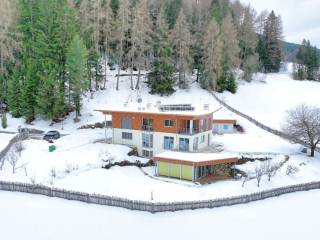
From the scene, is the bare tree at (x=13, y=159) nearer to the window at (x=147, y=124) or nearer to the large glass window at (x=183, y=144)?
the window at (x=147, y=124)

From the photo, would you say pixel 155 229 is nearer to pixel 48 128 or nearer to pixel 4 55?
pixel 48 128

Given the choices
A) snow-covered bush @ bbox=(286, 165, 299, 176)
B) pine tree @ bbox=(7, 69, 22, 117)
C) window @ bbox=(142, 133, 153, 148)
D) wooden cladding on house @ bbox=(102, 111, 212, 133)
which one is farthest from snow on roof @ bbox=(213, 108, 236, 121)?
pine tree @ bbox=(7, 69, 22, 117)

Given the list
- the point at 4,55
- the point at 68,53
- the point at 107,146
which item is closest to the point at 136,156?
the point at 107,146

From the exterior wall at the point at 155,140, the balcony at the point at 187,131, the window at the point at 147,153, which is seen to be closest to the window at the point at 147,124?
the exterior wall at the point at 155,140

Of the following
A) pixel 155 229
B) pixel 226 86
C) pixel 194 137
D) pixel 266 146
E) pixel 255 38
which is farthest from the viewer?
pixel 255 38

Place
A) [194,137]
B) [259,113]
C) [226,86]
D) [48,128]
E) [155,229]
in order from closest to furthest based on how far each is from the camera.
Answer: [155,229]
[194,137]
[48,128]
[259,113]
[226,86]

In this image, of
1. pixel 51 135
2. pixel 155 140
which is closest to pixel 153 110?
pixel 155 140

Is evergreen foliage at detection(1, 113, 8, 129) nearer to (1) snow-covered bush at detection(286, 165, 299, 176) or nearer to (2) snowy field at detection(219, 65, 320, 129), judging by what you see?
(2) snowy field at detection(219, 65, 320, 129)
